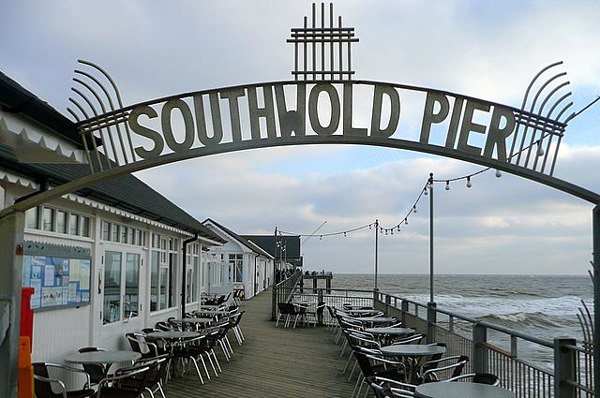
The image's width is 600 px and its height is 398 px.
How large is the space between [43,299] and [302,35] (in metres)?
4.09

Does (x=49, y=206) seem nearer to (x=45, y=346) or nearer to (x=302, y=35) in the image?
(x=45, y=346)

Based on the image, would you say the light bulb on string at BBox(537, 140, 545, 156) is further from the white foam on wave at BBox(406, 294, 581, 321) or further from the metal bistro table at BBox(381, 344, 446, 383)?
the white foam on wave at BBox(406, 294, 581, 321)

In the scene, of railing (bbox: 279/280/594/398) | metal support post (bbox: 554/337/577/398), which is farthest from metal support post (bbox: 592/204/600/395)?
metal support post (bbox: 554/337/577/398)

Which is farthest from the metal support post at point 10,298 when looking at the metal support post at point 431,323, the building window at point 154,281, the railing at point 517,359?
the building window at point 154,281

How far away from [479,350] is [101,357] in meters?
4.22

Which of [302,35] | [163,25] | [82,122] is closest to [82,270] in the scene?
[163,25]

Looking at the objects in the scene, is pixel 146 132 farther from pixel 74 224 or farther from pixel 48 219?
pixel 74 224

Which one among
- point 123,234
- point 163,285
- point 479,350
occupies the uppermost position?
point 123,234

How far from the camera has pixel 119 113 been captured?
4520 mm

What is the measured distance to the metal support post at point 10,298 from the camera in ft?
13.3

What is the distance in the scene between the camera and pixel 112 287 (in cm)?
933

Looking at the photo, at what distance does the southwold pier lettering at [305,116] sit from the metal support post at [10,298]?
0.97m

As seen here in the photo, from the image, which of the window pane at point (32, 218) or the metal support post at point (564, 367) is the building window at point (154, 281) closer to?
the window pane at point (32, 218)

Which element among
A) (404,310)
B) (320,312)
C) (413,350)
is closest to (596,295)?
(413,350)
